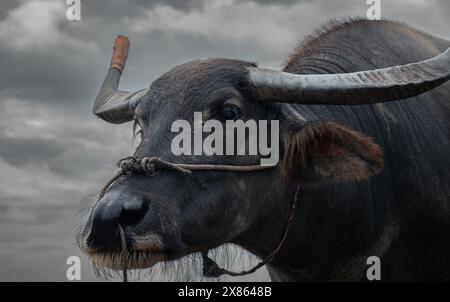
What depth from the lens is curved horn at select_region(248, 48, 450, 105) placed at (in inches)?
206

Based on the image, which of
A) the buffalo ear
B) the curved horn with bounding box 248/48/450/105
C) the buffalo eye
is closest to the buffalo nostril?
the buffalo eye

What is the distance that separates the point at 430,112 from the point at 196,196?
7.71 ft

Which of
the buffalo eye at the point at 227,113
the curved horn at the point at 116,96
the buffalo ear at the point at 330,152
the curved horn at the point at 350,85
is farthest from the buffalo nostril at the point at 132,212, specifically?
the curved horn at the point at 116,96

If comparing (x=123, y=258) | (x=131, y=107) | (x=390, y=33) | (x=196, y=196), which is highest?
(x=390, y=33)

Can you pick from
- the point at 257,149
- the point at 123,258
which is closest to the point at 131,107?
the point at 257,149

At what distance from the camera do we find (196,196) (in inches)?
190

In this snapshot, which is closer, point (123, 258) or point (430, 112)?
point (123, 258)

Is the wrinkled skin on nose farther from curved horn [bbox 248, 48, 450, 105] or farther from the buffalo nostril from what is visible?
curved horn [bbox 248, 48, 450, 105]

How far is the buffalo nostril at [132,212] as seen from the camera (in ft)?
14.6

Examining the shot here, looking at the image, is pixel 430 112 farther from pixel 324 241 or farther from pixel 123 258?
pixel 123 258

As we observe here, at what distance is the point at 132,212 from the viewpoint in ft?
14.6

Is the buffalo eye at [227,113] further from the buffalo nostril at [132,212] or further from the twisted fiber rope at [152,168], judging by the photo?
the buffalo nostril at [132,212]

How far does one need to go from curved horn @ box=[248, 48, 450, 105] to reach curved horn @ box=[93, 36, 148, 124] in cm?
99

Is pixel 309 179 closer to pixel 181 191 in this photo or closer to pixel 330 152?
pixel 330 152
